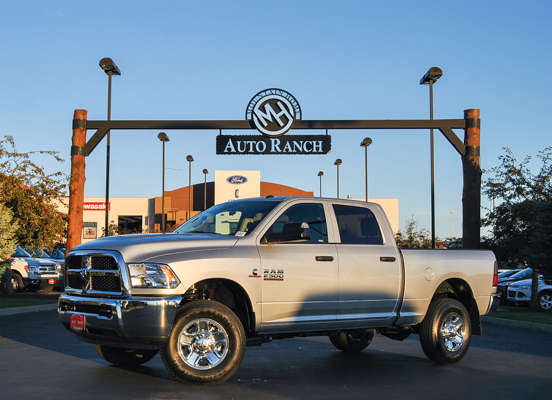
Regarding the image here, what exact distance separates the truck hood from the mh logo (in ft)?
36.8

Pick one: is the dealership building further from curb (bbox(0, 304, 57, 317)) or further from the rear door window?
the rear door window

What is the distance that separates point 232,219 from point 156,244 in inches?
51.8

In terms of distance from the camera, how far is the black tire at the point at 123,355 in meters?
7.71

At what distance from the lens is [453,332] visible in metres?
8.69

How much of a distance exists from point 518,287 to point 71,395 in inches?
773

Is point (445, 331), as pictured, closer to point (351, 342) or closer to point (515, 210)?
point (351, 342)

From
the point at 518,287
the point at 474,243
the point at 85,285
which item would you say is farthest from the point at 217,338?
the point at 518,287

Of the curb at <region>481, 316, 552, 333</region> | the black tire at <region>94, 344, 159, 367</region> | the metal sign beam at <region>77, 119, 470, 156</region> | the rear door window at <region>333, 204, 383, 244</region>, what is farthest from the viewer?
the metal sign beam at <region>77, 119, 470, 156</region>

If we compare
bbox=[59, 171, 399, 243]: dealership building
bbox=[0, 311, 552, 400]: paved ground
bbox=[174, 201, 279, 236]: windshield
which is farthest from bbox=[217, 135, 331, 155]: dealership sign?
bbox=[59, 171, 399, 243]: dealership building

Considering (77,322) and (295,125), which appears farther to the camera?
(295,125)

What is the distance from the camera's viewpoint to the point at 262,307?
7.00m

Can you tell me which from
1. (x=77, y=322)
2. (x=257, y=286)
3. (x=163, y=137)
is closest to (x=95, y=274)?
(x=77, y=322)

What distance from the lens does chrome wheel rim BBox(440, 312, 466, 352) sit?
8586 mm

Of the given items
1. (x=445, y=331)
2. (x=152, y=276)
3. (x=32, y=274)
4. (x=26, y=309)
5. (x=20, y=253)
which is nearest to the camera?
(x=152, y=276)
